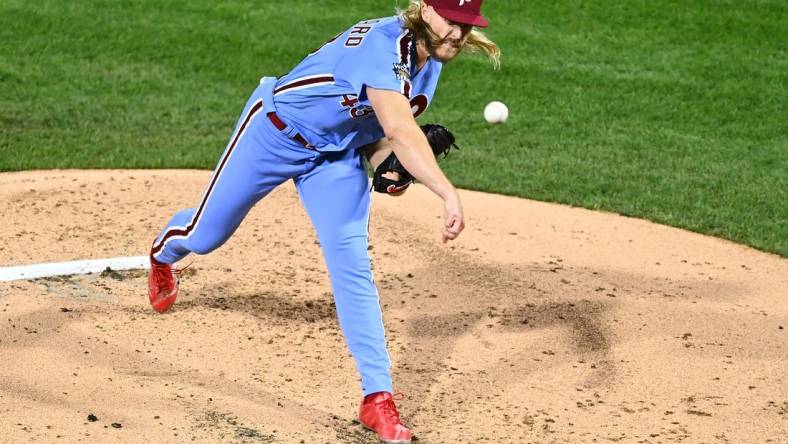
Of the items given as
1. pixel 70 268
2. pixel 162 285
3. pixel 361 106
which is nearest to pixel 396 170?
pixel 361 106

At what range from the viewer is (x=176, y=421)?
16.0ft

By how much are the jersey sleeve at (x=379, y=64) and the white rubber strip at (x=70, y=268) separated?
265cm

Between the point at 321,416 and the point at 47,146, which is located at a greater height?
the point at 321,416

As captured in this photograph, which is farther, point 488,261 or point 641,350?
point 488,261

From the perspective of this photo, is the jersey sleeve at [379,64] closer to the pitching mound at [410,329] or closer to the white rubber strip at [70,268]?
the pitching mound at [410,329]

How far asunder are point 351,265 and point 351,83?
0.76 meters

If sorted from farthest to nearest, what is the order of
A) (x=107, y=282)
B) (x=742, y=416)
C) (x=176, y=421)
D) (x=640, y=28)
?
(x=640, y=28), (x=107, y=282), (x=742, y=416), (x=176, y=421)

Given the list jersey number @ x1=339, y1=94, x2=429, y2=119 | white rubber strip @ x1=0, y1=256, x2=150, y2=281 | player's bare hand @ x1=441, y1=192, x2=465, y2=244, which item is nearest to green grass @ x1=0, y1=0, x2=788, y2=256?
white rubber strip @ x1=0, y1=256, x2=150, y2=281

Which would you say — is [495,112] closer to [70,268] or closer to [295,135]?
[295,135]

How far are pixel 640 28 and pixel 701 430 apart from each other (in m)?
7.90

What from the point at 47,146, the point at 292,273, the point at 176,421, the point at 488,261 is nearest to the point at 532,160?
the point at 488,261

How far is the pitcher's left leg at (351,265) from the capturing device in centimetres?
494

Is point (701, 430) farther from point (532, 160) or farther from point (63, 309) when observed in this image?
point (532, 160)

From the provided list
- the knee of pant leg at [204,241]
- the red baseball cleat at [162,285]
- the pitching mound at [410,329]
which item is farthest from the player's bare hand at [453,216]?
the red baseball cleat at [162,285]
